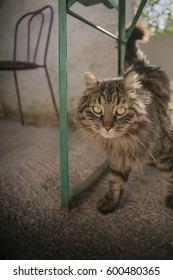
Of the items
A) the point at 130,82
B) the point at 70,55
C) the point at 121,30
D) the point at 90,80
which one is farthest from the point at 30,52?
the point at 130,82

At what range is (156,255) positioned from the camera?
0.73 m

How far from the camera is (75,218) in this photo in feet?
2.99

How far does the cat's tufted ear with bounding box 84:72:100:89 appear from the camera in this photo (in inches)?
35.5

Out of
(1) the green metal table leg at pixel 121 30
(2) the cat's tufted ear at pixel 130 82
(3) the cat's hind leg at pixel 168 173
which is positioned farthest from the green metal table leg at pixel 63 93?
(1) the green metal table leg at pixel 121 30

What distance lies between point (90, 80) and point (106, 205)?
0.48 m

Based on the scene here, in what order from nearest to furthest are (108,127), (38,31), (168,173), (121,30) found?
(108,127) < (168,173) < (121,30) < (38,31)

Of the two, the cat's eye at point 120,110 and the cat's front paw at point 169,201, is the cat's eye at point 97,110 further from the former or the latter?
the cat's front paw at point 169,201

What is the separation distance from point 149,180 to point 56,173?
1.51 ft

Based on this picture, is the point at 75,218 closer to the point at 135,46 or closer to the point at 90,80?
the point at 90,80

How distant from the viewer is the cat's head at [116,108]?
83cm

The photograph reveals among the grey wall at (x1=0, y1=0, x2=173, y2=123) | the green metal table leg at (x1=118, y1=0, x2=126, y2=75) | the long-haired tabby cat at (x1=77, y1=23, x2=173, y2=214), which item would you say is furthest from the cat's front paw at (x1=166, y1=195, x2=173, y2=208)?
the grey wall at (x1=0, y1=0, x2=173, y2=123)

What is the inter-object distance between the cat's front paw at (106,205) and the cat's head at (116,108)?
0.29 metres
